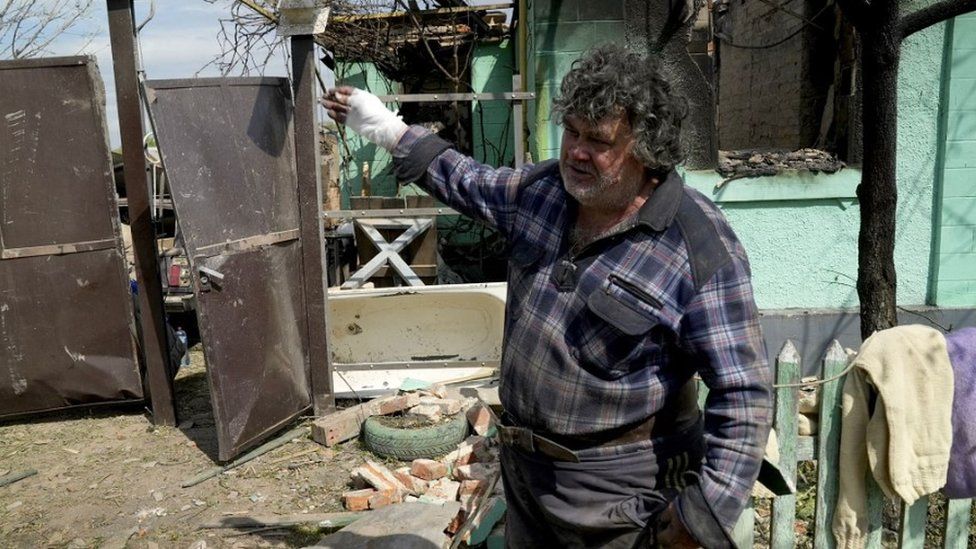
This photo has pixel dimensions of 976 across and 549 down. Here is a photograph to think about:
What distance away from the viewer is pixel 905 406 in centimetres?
259

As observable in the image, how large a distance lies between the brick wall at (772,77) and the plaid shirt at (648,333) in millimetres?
5602

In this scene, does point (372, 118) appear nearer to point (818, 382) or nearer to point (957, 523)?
point (818, 382)

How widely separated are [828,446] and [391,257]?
486 centimetres

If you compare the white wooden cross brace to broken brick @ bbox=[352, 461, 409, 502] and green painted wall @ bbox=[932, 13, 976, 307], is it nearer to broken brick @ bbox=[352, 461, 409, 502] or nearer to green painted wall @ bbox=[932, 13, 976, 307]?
broken brick @ bbox=[352, 461, 409, 502]

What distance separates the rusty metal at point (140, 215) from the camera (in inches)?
184

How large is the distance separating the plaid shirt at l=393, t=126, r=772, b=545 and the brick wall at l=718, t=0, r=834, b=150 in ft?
18.4

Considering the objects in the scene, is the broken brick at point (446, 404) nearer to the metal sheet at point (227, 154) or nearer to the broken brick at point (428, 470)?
the broken brick at point (428, 470)

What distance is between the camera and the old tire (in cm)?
451

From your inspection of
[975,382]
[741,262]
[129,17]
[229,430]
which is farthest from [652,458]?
[129,17]

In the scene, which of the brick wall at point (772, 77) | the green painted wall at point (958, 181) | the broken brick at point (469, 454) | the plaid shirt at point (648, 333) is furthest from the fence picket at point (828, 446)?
the brick wall at point (772, 77)

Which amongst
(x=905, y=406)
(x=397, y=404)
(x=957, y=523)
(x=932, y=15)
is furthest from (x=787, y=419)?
(x=397, y=404)

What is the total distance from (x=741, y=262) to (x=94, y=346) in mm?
4821

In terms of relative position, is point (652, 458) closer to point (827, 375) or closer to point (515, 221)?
point (515, 221)

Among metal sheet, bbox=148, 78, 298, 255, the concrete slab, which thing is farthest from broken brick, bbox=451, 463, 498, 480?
metal sheet, bbox=148, 78, 298, 255
